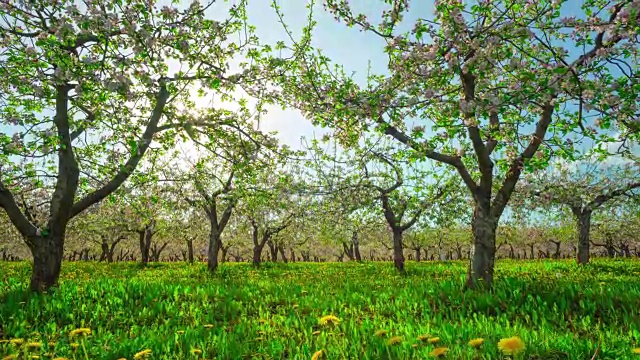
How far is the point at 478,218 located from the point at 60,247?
10.2 metres

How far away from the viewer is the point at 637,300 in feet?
21.1

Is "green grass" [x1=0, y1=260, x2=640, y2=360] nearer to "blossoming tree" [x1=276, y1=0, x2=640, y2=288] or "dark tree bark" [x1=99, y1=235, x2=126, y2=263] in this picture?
"blossoming tree" [x1=276, y1=0, x2=640, y2=288]

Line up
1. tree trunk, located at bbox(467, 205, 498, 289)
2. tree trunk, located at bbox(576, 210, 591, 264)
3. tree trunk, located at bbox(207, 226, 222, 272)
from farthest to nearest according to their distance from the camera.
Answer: tree trunk, located at bbox(576, 210, 591, 264)
tree trunk, located at bbox(207, 226, 222, 272)
tree trunk, located at bbox(467, 205, 498, 289)

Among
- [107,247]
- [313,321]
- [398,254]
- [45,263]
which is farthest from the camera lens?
[107,247]

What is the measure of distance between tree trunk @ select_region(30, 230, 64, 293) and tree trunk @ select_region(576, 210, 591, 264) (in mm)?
23861

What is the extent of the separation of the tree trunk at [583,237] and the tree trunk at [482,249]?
15.5 meters

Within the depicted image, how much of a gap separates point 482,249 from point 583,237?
16.8m

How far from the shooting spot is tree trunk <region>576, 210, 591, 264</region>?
2080 centimetres

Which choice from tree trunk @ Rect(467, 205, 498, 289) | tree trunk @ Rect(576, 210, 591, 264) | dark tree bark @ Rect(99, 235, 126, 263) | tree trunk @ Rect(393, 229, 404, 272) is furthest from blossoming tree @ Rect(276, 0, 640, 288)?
dark tree bark @ Rect(99, 235, 126, 263)

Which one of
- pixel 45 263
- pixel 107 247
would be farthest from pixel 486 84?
pixel 107 247

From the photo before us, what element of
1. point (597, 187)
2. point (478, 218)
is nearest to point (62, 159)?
point (478, 218)

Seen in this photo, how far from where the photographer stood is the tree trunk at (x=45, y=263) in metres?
8.49

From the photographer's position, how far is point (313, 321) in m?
5.98

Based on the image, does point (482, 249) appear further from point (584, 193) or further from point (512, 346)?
point (584, 193)
